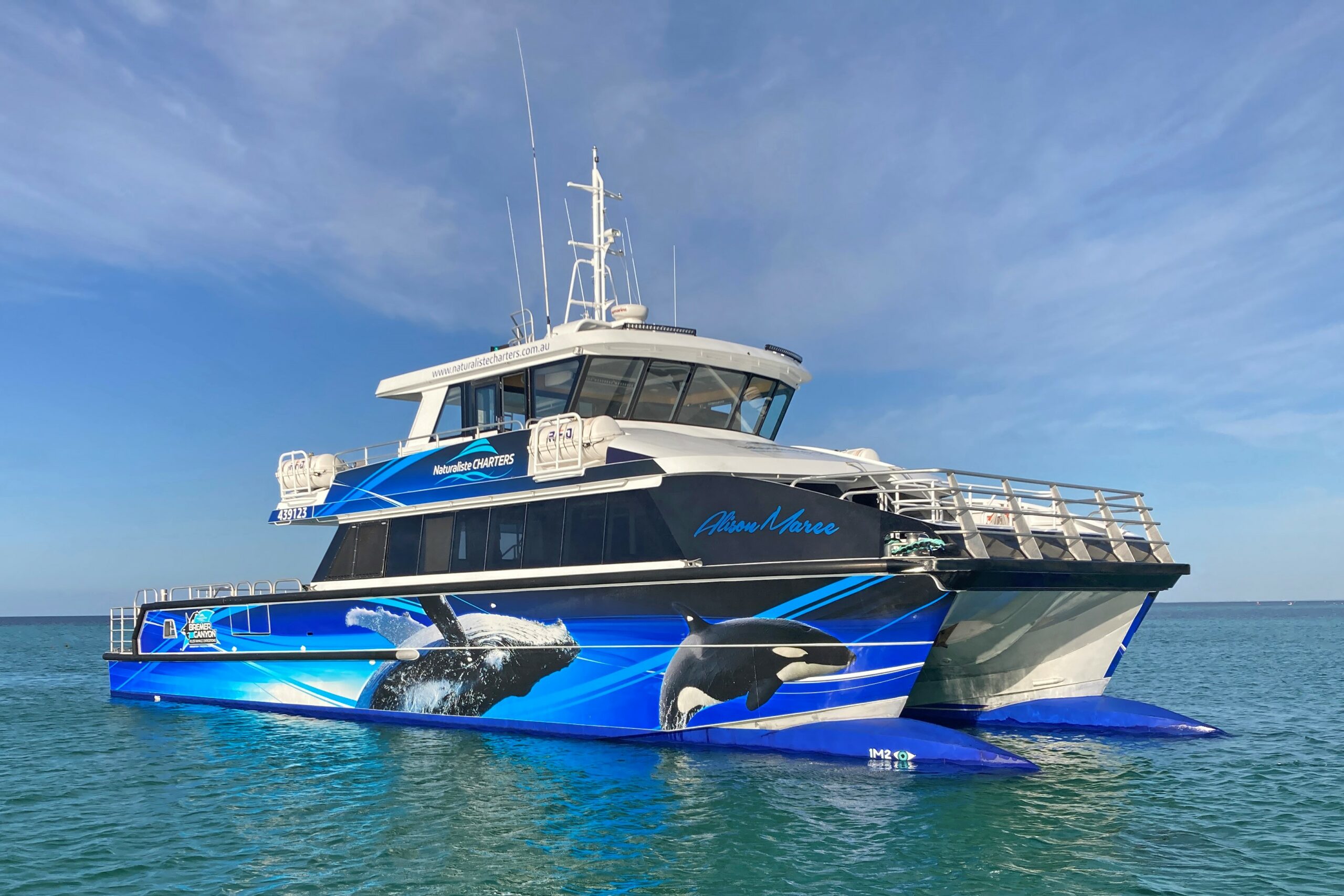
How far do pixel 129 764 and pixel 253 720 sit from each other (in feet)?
9.37

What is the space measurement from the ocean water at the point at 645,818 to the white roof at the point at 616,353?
4.26 m

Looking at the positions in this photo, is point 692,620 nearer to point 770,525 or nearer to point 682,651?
point 682,651

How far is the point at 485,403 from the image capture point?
493 inches

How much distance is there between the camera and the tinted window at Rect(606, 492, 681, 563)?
383 inches

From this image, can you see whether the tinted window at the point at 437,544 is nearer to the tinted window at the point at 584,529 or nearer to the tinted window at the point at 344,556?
the tinted window at the point at 344,556

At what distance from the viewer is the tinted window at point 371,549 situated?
506 inches

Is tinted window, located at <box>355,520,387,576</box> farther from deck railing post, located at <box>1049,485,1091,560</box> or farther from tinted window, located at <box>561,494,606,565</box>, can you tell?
deck railing post, located at <box>1049,485,1091,560</box>

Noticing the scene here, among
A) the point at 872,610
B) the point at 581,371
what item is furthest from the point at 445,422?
the point at 872,610

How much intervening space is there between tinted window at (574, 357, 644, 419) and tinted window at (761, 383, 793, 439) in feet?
6.52

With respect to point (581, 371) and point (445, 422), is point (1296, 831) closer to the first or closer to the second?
point (581, 371)

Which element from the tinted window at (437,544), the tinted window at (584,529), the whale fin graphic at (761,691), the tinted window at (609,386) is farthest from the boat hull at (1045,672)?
the tinted window at (437,544)

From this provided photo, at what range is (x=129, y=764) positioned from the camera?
1051 cm

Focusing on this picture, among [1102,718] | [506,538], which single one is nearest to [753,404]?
[506,538]

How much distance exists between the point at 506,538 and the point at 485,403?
6.69 ft
